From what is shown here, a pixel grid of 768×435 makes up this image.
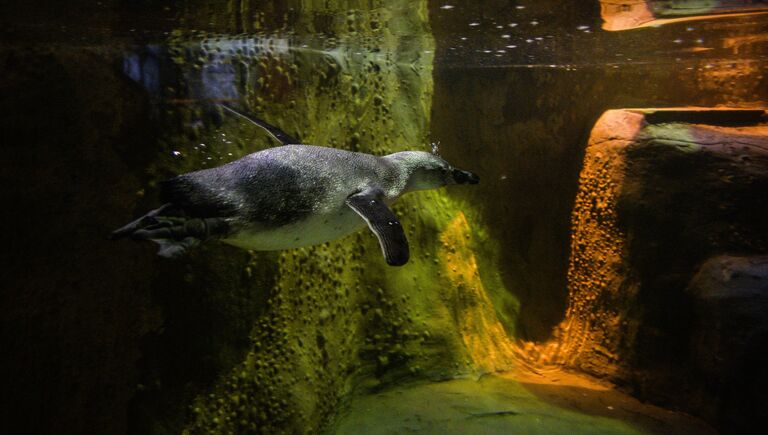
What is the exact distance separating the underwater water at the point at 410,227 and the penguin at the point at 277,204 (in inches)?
40.4

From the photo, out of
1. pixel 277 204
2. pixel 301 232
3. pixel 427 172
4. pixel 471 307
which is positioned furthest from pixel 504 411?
pixel 277 204

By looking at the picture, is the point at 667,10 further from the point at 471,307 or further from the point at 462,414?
the point at 462,414

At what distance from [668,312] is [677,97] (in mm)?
4260

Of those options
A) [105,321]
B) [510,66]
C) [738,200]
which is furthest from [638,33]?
[105,321]

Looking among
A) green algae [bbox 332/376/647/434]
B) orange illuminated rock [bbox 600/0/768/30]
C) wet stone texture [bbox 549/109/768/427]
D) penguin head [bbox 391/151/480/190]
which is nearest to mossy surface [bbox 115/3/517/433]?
green algae [bbox 332/376/647/434]

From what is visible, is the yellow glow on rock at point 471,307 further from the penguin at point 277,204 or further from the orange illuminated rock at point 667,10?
the orange illuminated rock at point 667,10

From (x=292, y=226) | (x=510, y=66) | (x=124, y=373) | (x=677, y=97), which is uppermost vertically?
(x=510, y=66)

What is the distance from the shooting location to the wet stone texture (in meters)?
5.09

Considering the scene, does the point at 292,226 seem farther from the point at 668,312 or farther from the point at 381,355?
the point at 668,312

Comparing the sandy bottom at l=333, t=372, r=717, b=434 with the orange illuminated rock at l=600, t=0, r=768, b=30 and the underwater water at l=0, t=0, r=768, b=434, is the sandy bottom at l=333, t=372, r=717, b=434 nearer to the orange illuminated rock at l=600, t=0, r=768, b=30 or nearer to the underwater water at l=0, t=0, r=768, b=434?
the underwater water at l=0, t=0, r=768, b=434

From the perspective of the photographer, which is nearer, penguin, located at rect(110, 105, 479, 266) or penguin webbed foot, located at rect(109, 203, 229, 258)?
penguin webbed foot, located at rect(109, 203, 229, 258)

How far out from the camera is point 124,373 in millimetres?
3240

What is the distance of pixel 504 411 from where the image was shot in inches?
208

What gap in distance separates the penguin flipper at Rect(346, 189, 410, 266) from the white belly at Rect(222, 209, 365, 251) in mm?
150
